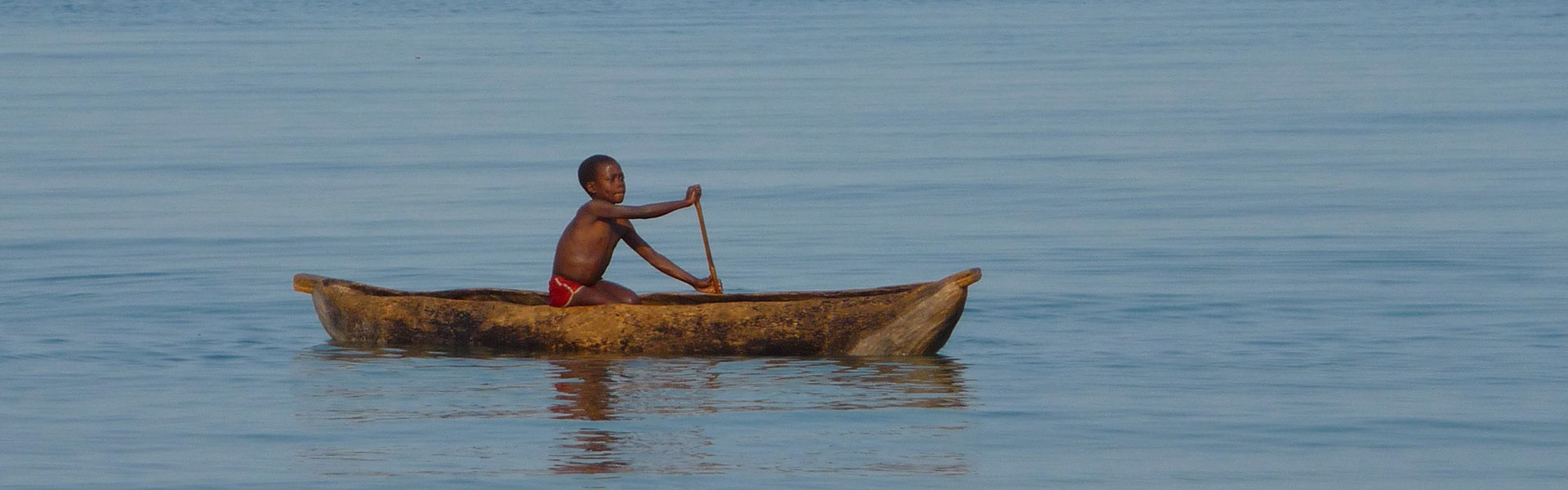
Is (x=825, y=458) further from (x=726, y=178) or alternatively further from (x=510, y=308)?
(x=726, y=178)

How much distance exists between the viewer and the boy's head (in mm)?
10594

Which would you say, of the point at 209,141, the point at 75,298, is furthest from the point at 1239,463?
the point at 209,141

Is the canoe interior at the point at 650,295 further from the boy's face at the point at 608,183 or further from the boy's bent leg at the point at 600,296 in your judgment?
the boy's face at the point at 608,183

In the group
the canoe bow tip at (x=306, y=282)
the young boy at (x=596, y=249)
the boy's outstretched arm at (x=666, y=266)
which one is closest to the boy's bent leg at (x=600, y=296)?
the young boy at (x=596, y=249)

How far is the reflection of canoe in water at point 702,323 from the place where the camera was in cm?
1037

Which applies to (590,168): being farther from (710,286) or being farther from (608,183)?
(710,286)

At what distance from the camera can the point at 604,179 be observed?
1062 cm

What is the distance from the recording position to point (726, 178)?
747 inches

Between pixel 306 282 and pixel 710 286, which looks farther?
pixel 306 282

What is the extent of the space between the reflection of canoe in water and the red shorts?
73 mm

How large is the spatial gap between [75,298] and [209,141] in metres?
10.2

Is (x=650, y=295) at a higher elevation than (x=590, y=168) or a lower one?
lower

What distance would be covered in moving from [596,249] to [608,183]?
335 millimetres

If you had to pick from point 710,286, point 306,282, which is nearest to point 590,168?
point 710,286
